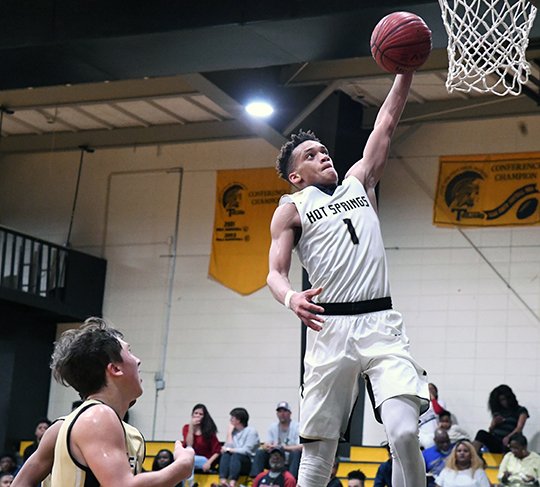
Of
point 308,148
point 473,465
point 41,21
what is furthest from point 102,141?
point 308,148

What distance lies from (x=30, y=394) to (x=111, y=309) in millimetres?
2165

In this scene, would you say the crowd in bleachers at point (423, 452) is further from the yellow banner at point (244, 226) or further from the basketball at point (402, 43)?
the basketball at point (402, 43)

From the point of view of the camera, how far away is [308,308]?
5.34 m

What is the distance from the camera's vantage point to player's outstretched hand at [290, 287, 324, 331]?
17.5 ft

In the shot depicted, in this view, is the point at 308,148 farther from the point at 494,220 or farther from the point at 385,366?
the point at 494,220

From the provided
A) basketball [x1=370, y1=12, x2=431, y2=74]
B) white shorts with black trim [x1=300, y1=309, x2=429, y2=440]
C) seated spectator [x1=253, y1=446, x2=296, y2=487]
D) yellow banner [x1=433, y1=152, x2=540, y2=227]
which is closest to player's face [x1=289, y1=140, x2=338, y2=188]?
basketball [x1=370, y1=12, x2=431, y2=74]

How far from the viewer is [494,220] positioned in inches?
708

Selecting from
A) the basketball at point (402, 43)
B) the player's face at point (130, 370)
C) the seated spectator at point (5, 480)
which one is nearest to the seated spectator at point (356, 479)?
the seated spectator at point (5, 480)

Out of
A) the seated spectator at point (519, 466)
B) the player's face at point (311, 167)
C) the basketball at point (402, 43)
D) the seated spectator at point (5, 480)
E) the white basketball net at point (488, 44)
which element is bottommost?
the seated spectator at point (5, 480)

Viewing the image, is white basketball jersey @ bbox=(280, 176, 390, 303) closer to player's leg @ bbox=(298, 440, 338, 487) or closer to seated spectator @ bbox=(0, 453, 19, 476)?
player's leg @ bbox=(298, 440, 338, 487)

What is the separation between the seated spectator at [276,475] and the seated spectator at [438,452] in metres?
1.78

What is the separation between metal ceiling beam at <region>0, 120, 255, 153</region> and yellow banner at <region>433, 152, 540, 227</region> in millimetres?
4024

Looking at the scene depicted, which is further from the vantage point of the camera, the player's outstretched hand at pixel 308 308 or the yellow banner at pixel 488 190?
the yellow banner at pixel 488 190

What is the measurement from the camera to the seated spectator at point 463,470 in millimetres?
13422
